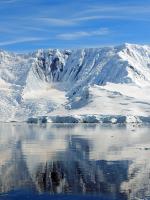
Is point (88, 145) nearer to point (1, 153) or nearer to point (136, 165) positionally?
point (1, 153)

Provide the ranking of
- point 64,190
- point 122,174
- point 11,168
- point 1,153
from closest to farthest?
point 64,190 < point 122,174 < point 11,168 < point 1,153

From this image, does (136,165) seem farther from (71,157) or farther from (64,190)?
(64,190)

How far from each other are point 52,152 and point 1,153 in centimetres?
776

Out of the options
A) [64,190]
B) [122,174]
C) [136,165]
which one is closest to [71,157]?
[136,165]

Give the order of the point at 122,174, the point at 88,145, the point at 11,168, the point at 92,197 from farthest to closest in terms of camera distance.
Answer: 1. the point at 88,145
2. the point at 11,168
3. the point at 122,174
4. the point at 92,197

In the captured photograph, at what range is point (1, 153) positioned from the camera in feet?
268

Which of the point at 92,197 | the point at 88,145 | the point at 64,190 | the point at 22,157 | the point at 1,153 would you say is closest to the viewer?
the point at 92,197

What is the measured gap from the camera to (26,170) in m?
62.6

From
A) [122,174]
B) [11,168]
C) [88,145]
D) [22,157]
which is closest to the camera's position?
[122,174]

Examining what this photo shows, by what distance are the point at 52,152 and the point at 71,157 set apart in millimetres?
7528

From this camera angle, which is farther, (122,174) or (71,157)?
(71,157)

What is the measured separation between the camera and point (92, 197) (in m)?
47.1

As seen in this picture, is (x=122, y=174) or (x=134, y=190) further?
(x=122, y=174)

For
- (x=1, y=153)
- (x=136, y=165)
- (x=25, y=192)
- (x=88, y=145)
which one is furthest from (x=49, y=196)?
(x=88, y=145)
